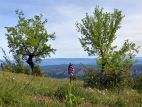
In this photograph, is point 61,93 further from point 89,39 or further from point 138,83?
point 89,39

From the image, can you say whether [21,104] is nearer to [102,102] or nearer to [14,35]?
[102,102]

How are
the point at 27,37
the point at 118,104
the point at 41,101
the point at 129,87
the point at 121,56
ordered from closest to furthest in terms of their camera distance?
the point at 41,101 → the point at 118,104 → the point at 129,87 → the point at 121,56 → the point at 27,37

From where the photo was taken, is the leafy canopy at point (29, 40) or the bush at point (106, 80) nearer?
the bush at point (106, 80)

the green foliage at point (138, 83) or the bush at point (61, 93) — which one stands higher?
the bush at point (61, 93)

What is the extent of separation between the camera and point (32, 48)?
7444cm

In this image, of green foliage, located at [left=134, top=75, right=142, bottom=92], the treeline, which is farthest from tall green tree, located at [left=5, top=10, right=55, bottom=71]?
green foliage, located at [left=134, top=75, right=142, bottom=92]

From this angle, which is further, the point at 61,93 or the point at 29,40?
the point at 29,40

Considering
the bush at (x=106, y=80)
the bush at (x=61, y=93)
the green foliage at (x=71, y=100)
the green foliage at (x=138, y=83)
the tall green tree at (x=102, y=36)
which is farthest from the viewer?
the tall green tree at (x=102, y=36)

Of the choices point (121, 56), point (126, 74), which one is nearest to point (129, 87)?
point (126, 74)

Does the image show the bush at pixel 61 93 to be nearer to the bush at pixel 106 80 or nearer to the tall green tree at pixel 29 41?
the bush at pixel 106 80

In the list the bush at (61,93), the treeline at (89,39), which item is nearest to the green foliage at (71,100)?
the bush at (61,93)

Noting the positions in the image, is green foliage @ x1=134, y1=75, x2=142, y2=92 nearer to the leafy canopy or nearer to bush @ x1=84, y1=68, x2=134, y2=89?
bush @ x1=84, y1=68, x2=134, y2=89

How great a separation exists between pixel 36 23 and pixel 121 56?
55.7ft

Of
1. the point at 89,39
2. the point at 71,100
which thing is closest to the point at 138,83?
the point at 71,100
